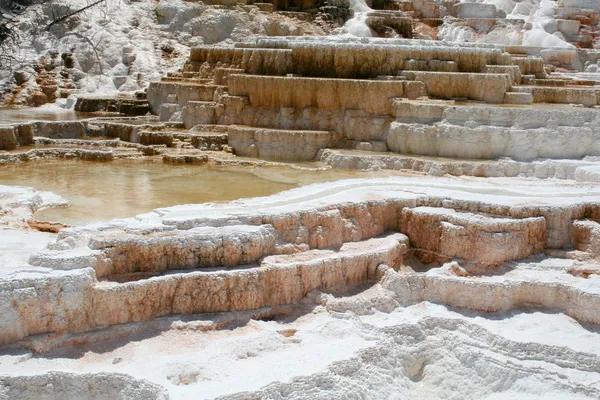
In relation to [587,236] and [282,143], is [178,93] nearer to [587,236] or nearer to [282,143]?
[282,143]

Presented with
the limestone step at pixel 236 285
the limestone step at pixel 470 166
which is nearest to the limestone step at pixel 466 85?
the limestone step at pixel 470 166

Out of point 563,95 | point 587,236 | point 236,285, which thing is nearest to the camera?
point 236,285

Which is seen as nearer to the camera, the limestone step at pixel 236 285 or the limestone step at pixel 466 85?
the limestone step at pixel 236 285

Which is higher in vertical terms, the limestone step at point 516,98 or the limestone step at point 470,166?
the limestone step at point 516,98

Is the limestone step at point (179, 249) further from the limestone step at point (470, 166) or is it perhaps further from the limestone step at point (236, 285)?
the limestone step at point (470, 166)

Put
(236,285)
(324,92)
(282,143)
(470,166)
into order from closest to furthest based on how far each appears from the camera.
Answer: (236,285) < (470,166) < (282,143) < (324,92)

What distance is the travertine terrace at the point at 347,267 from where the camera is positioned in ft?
16.8

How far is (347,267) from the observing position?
6.47 meters

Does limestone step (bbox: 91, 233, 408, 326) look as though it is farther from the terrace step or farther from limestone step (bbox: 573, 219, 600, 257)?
the terrace step

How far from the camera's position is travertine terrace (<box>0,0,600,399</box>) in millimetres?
5117

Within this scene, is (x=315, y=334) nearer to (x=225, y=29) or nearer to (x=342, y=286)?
(x=342, y=286)

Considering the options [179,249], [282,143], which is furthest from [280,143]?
[179,249]

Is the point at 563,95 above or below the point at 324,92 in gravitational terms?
below

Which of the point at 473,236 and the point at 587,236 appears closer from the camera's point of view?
the point at 473,236
